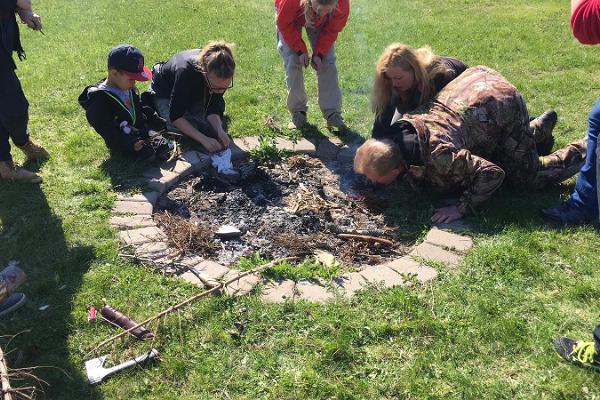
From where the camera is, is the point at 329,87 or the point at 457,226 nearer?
the point at 457,226

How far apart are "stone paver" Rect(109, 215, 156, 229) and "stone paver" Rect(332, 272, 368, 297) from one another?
1468 mm

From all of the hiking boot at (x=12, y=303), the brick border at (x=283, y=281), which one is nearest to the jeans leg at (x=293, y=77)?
the brick border at (x=283, y=281)

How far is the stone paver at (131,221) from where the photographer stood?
3855 mm

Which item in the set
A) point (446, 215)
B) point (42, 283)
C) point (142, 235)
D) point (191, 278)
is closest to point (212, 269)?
point (191, 278)

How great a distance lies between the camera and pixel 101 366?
8.96ft

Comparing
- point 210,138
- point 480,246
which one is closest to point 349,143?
point 210,138

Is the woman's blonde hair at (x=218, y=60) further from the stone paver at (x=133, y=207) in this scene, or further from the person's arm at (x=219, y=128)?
the stone paver at (x=133, y=207)

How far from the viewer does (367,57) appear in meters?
7.24

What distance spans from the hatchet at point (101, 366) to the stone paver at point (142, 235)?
40.9 inches

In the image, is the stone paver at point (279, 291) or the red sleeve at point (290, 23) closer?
the stone paver at point (279, 291)

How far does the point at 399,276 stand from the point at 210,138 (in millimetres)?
2286

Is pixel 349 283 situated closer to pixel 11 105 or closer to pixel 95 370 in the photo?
pixel 95 370

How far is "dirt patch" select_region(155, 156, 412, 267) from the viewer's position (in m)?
3.72

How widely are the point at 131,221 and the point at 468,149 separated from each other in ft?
8.46
